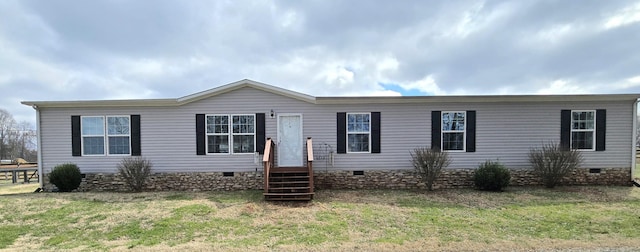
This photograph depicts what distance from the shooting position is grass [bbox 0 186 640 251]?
4.47 meters

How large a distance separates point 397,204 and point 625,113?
8.46 metres

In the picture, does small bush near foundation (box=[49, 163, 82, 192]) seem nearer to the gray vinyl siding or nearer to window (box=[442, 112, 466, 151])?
the gray vinyl siding

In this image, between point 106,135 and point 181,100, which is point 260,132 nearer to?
point 181,100

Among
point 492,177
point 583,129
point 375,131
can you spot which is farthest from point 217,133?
point 583,129

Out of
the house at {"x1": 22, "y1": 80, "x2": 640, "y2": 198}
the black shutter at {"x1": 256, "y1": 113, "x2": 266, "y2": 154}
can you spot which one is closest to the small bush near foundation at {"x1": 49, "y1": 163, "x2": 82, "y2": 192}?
the house at {"x1": 22, "y1": 80, "x2": 640, "y2": 198}

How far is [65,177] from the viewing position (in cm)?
845

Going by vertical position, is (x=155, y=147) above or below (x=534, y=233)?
above

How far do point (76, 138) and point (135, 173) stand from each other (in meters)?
2.42

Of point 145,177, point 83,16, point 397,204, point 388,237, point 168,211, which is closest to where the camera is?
point 388,237

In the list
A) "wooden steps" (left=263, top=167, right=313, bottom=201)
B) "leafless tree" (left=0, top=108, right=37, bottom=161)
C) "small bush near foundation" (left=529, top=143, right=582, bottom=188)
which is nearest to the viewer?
"wooden steps" (left=263, top=167, right=313, bottom=201)

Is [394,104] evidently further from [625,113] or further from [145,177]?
[145,177]

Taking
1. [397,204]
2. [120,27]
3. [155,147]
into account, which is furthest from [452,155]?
[120,27]

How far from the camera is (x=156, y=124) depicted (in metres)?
8.91

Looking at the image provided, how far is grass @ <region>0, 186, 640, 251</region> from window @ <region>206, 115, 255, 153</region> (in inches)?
63.1
